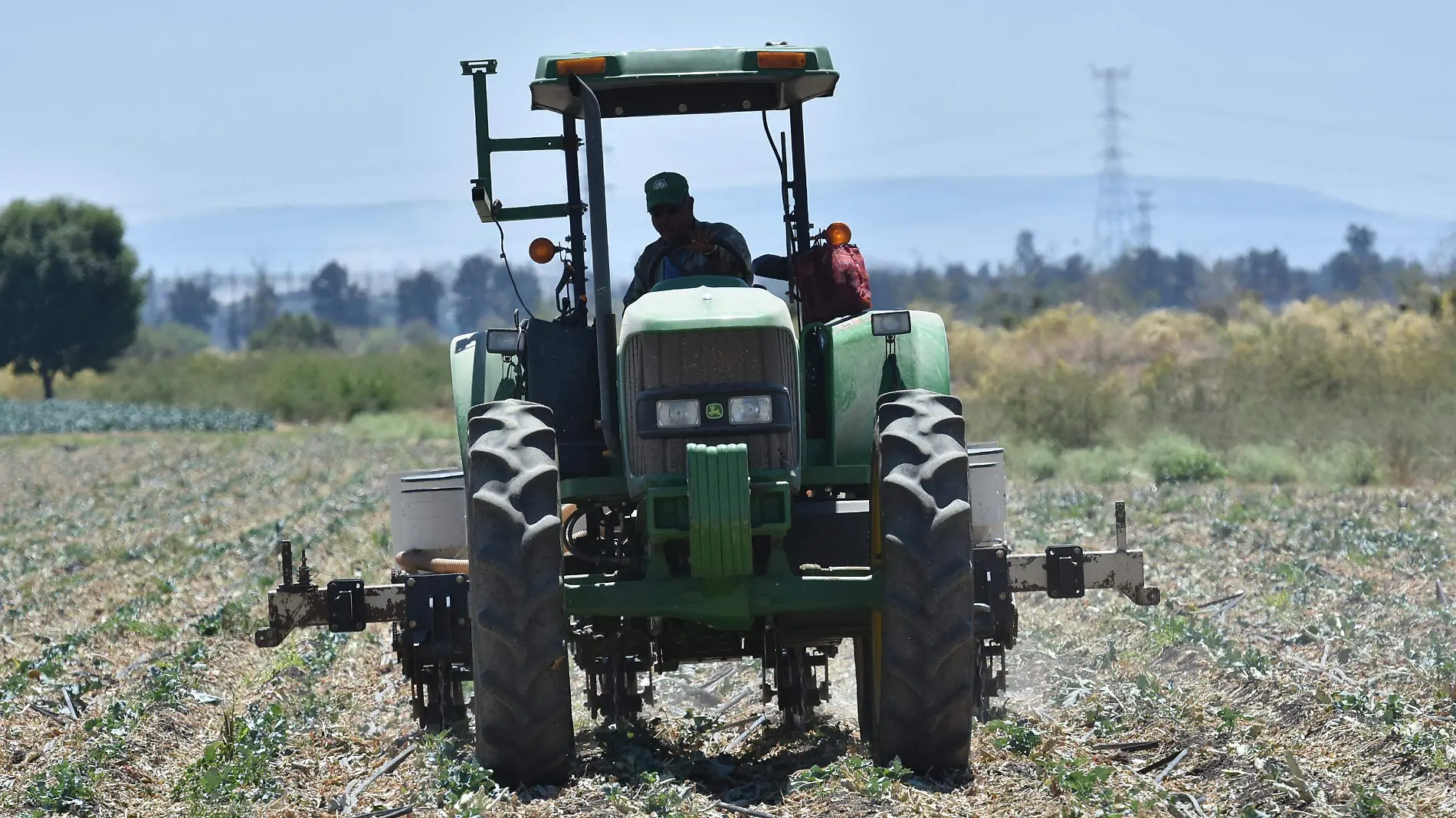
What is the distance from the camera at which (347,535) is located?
58.7ft

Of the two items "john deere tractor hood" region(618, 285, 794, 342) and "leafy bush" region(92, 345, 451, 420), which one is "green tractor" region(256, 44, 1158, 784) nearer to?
"john deere tractor hood" region(618, 285, 794, 342)

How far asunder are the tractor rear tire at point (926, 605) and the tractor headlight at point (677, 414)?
2.56ft

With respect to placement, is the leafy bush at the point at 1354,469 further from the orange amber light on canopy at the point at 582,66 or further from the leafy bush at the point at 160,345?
the leafy bush at the point at 160,345

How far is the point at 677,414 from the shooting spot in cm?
731

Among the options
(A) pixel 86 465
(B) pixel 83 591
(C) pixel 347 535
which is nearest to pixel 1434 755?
(B) pixel 83 591

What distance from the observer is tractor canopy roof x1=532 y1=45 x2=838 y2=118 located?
7.61 metres

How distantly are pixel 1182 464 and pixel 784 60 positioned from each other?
16258mm

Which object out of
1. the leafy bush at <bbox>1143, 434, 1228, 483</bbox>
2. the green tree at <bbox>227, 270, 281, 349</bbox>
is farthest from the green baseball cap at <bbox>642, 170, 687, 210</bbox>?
the green tree at <bbox>227, 270, 281, 349</bbox>

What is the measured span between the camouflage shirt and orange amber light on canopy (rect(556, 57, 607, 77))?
1.02m

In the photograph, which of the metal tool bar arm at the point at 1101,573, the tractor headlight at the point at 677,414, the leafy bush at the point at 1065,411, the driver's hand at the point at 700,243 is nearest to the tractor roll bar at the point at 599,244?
the tractor headlight at the point at 677,414

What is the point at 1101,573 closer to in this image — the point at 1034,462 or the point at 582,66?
the point at 582,66

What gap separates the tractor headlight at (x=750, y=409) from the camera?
24.0ft

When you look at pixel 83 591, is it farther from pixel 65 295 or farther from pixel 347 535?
pixel 65 295

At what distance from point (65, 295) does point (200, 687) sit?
73541 millimetres
